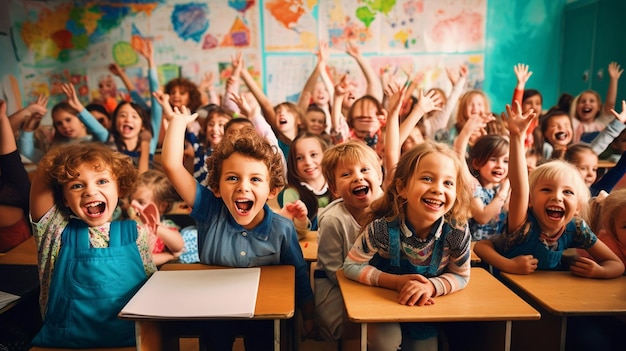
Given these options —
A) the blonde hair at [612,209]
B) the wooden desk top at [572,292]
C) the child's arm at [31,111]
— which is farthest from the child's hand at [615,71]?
the child's arm at [31,111]

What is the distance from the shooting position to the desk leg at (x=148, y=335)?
1404 mm

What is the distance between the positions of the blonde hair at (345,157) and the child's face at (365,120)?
1503 mm

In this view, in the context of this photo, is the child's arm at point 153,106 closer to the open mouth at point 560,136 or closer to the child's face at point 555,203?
the child's face at point 555,203

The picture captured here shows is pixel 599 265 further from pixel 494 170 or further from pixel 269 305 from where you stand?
pixel 269 305

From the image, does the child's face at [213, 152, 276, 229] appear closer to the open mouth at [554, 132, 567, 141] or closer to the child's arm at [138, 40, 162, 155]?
the child's arm at [138, 40, 162, 155]

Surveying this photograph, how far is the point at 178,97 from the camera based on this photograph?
4641mm

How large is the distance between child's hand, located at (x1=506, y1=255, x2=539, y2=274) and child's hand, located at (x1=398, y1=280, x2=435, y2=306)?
1.51ft

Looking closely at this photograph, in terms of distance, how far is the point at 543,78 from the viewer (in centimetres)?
612

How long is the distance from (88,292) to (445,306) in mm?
1178

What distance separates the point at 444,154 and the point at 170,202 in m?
A: 1.90

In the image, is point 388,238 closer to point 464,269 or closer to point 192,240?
point 464,269

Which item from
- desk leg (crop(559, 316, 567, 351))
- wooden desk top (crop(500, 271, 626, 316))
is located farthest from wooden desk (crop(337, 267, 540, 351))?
desk leg (crop(559, 316, 567, 351))

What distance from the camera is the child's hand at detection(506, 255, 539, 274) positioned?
1.75 meters

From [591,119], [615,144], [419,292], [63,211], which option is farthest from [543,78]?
[63,211]
